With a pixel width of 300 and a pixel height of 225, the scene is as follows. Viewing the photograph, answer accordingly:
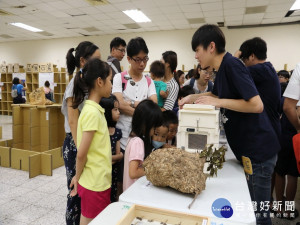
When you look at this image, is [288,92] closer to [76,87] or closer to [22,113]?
[76,87]

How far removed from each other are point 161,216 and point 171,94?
148 cm

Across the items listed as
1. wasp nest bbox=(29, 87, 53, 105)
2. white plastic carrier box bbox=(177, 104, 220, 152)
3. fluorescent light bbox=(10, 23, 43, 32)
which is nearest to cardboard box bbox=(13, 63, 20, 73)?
fluorescent light bbox=(10, 23, 43, 32)

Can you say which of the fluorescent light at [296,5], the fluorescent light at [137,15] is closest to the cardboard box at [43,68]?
the fluorescent light at [137,15]

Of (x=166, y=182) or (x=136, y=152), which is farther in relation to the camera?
(x=136, y=152)

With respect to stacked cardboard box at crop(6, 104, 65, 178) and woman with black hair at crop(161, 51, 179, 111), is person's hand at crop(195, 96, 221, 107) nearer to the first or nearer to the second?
woman with black hair at crop(161, 51, 179, 111)

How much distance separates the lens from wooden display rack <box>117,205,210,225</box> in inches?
30.8

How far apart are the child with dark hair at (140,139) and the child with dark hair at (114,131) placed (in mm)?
210

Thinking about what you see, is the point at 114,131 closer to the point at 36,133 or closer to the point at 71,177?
the point at 71,177

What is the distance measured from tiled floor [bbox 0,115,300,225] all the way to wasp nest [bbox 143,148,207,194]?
5.06 ft

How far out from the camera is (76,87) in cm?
138

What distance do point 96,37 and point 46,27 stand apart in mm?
1699

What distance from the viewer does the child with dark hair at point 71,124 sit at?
150 cm

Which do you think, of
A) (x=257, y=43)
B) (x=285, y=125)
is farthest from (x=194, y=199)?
(x=285, y=125)

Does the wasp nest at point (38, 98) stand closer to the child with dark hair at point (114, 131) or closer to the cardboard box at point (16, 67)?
the child with dark hair at point (114, 131)
